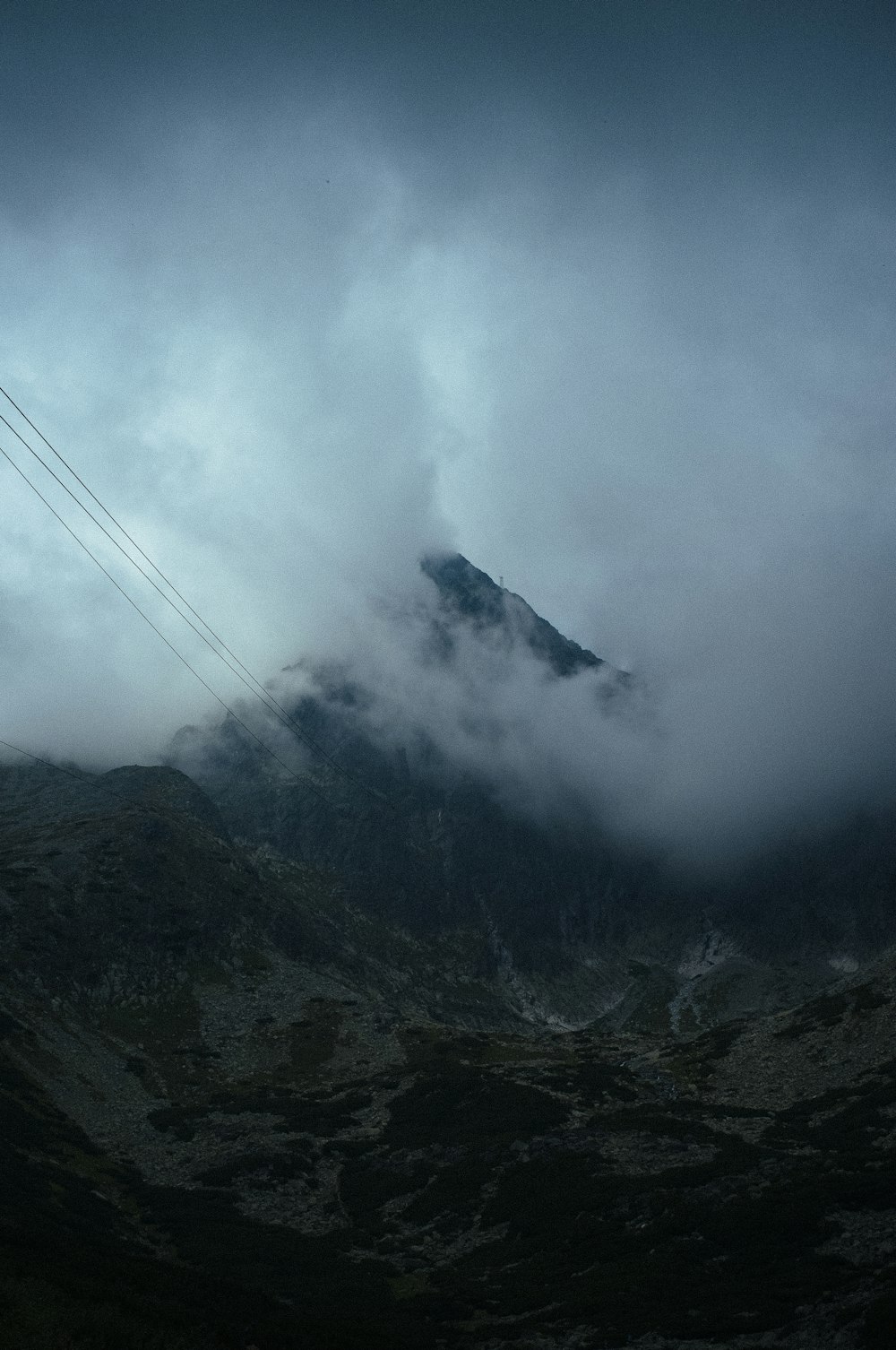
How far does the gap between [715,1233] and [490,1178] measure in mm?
23622

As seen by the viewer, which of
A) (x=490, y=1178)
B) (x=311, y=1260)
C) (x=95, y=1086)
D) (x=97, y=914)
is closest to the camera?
(x=311, y=1260)

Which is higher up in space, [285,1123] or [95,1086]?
[285,1123]

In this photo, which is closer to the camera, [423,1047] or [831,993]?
[831,993]

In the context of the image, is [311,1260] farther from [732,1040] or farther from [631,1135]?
[732,1040]

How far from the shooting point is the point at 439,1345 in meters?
37.2

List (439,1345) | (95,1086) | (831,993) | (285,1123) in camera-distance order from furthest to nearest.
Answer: (831,993)
(95,1086)
(285,1123)
(439,1345)

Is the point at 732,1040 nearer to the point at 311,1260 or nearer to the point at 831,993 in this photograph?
the point at 831,993

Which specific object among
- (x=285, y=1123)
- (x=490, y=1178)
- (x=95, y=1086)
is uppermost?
(x=490, y=1178)

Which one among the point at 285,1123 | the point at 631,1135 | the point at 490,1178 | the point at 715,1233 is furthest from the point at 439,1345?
the point at 285,1123

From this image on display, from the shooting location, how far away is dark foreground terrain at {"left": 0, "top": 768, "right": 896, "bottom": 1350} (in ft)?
120

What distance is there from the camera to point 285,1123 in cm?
8362

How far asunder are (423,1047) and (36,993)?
5286 centimetres

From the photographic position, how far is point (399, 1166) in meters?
71.7

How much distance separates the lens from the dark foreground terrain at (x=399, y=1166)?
36594mm
